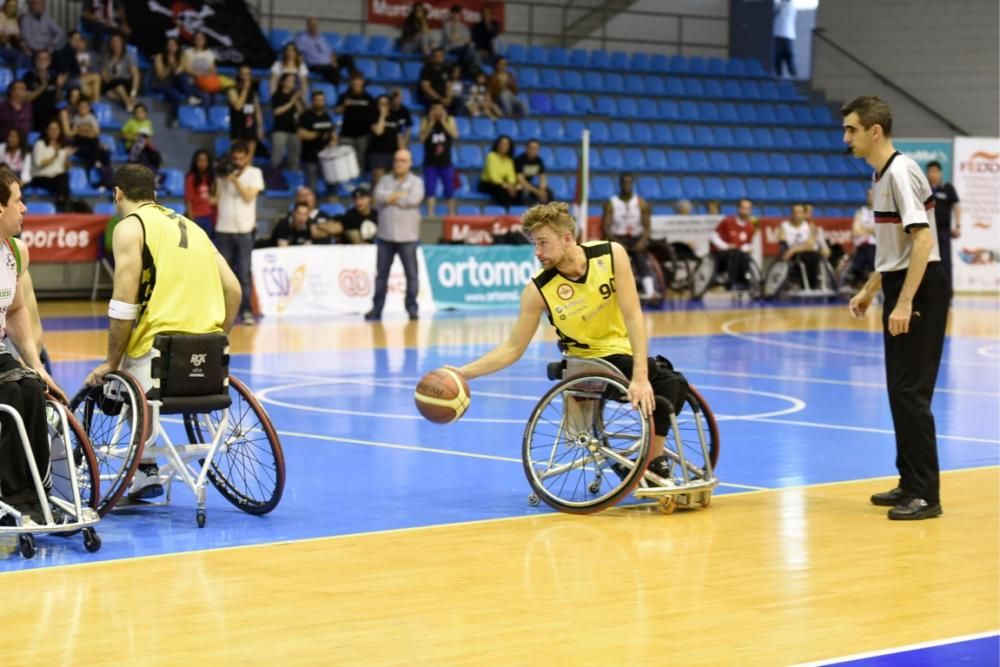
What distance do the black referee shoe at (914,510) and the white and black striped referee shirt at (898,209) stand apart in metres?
1.05

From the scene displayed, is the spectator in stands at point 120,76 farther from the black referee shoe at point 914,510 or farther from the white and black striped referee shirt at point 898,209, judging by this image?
the black referee shoe at point 914,510

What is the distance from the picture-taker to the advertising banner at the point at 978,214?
25891mm

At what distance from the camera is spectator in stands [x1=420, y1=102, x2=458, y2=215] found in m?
22.2

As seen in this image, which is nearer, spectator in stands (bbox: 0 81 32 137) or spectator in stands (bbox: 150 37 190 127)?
spectator in stands (bbox: 0 81 32 137)

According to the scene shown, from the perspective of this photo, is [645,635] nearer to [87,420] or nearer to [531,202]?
[87,420]

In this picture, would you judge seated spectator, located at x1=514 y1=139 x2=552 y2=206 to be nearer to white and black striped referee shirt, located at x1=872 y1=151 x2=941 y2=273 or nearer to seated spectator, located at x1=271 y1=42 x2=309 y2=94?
seated spectator, located at x1=271 y1=42 x2=309 y2=94

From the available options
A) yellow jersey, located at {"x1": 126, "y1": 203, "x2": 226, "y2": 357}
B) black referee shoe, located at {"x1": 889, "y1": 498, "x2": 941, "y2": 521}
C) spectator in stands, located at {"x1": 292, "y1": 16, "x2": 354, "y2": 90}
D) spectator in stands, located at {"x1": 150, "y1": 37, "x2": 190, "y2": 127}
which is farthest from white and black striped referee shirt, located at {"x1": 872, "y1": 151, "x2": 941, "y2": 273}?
spectator in stands, located at {"x1": 292, "y1": 16, "x2": 354, "y2": 90}

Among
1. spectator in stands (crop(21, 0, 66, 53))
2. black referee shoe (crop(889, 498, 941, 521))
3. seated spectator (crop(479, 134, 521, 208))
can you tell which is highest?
spectator in stands (crop(21, 0, 66, 53))

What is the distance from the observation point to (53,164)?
1967 cm

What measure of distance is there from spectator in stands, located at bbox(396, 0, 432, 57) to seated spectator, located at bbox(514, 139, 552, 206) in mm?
3243

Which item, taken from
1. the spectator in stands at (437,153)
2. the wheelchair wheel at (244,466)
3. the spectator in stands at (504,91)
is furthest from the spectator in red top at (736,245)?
the wheelchair wheel at (244,466)

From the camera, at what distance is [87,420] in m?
7.47

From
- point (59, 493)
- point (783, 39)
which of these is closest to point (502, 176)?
point (783, 39)

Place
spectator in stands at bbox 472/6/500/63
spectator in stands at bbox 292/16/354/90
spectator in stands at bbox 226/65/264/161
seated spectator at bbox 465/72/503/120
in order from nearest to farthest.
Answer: spectator in stands at bbox 226/65/264/161, spectator in stands at bbox 292/16/354/90, seated spectator at bbox 465/72/503/120, spectator in stands at bbox 472/6/500/63
